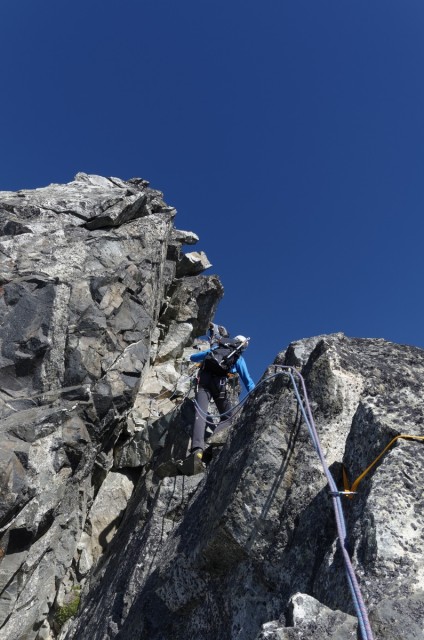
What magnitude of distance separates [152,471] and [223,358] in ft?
13.8

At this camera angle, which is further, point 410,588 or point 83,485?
point 83,485

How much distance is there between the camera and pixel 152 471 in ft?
43.3

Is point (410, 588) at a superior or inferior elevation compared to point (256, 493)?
inferior

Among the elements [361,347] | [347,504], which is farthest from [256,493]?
[361,347]

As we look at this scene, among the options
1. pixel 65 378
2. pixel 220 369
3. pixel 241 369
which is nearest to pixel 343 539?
pixel 220 369

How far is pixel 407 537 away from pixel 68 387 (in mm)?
12685

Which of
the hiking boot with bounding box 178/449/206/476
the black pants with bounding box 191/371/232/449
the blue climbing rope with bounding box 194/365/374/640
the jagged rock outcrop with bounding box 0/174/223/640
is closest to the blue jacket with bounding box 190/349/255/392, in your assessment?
the black pants with bounding box 191/371/232/449

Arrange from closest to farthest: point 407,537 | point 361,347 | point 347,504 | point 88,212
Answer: point 407,537, point 347,504, point 361,347, point 88,212

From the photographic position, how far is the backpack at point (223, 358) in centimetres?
1489

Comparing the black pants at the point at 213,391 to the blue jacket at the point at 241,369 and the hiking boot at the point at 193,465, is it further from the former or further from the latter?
the hiking boot at the point at 193,465

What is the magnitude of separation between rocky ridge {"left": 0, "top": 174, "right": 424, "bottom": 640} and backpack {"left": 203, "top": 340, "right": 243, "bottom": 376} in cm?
206

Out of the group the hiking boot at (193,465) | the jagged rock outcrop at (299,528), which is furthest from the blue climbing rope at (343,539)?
the hiking boot at (193,465)

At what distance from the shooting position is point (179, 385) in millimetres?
22797

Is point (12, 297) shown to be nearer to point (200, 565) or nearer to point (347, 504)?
point (200, 565)
